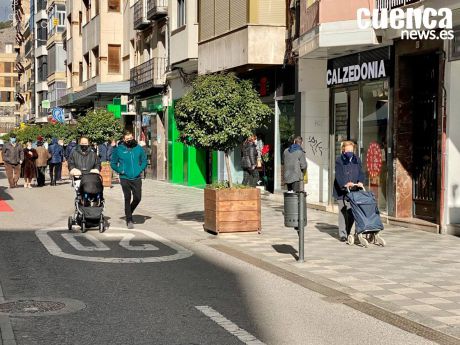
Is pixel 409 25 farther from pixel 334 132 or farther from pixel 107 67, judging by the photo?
pixel 107 67

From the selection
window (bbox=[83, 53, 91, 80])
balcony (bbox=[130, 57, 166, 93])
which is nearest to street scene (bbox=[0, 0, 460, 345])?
balcony (bbox=[130, 57, 166, 93])

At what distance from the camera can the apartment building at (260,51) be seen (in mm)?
22062

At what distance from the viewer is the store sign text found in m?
17.4

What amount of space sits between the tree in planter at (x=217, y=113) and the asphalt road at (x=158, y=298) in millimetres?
2066

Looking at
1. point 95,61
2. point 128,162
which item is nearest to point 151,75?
point 95,61

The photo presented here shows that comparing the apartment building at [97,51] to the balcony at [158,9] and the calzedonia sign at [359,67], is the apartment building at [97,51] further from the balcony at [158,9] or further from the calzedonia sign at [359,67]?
the calzedonia sign at [359,67]

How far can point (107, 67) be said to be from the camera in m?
47.1

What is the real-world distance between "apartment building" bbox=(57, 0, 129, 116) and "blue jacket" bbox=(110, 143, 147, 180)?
26697 mm

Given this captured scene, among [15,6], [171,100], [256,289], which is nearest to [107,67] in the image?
[171,100]

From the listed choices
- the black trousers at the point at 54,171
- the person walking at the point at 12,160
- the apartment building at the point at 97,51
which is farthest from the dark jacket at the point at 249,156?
the apartment building at the point at 97,51

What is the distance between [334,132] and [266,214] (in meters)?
3.17

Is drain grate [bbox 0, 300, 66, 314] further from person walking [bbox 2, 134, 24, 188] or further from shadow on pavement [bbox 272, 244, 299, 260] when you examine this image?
person walking [bbox 2, 134, 24, 188]

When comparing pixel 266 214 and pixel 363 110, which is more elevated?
pixel 363 110

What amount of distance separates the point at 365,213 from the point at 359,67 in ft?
20.9
